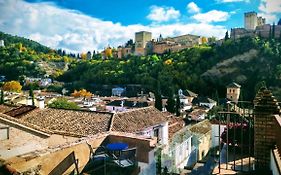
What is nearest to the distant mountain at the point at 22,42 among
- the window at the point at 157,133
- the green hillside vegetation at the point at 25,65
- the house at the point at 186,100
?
the green hillside vegetation at the point at 25,65

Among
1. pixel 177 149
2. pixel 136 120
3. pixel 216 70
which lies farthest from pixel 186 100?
pixel 136 120

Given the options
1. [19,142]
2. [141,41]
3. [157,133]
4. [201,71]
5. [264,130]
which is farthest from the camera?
[141,41]

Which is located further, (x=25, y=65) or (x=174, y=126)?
(x=25, y=65)

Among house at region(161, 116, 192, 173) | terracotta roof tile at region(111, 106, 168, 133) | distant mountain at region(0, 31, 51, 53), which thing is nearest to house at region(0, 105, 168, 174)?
terracotta roof tile at region(111, 106, 168, 133)

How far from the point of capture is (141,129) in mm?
16078

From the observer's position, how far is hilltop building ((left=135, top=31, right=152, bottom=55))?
10031 cm

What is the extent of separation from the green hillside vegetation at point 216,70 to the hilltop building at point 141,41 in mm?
21602

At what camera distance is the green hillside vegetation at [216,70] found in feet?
188

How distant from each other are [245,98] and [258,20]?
131ft

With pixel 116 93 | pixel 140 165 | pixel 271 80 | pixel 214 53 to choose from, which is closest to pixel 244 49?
pixel 214 53

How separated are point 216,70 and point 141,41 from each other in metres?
43.4

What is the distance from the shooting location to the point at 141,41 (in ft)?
336

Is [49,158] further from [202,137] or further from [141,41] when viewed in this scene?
[141,41]

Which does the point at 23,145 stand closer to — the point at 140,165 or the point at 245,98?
the point at 140,165
